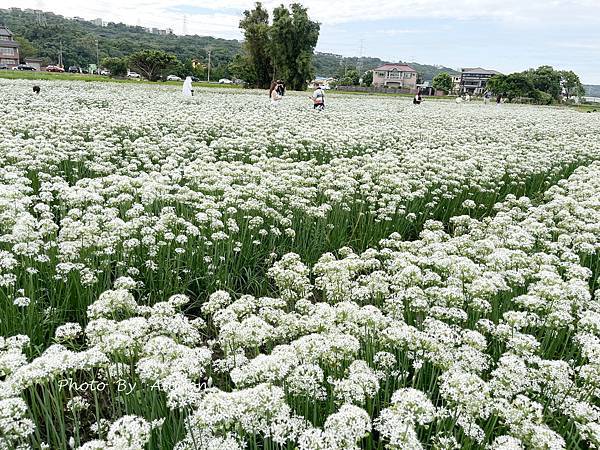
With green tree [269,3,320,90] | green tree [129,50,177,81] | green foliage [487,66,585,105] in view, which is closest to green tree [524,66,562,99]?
green foliage [487,66,585,105]

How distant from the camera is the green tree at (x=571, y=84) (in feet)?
458

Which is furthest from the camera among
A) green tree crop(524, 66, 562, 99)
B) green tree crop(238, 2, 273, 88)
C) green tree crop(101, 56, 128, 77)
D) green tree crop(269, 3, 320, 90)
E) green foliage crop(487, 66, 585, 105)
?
green tree crop(524, 66, 562, 99)

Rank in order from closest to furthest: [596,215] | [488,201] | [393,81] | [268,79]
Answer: [596,215]
[488,201]
[268,79]
[393,81]

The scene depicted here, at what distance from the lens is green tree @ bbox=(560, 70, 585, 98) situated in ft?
458

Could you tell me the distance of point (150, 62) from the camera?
8494 cm

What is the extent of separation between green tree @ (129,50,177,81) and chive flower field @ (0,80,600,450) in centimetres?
7969

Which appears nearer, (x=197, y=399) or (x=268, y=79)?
(x=197, y=399)

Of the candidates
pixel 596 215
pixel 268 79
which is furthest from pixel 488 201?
pixel 268 79

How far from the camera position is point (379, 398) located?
4.19 metres

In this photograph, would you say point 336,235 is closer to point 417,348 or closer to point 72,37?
point 417,348

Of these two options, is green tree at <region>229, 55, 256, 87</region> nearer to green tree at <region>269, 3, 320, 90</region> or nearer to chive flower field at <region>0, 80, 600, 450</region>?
green tree at <region>269, 3, 320, 90</region>

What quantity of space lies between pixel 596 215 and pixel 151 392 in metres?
8.06

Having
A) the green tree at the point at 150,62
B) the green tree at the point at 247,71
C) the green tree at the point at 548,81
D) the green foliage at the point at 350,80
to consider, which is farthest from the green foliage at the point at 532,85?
the green tree at the point at 150,62

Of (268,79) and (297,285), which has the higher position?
(268,79)
